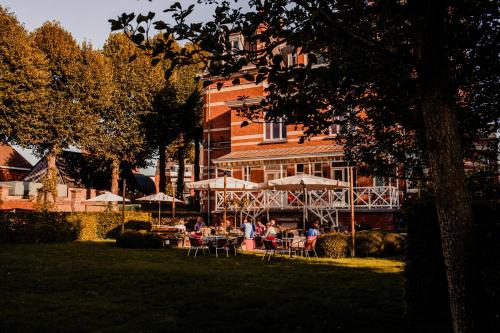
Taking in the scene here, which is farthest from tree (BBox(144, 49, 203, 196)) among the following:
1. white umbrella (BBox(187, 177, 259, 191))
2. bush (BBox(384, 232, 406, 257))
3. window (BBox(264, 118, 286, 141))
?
bush (BBox(384, 232, 406, 257))

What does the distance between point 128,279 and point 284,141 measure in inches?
804

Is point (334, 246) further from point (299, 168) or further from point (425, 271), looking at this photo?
point (299, 168)

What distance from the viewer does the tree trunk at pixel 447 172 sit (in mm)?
4297

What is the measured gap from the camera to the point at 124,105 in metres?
37.2

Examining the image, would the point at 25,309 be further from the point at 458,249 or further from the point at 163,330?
the point at 458,249

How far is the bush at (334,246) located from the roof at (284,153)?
950 centimetres

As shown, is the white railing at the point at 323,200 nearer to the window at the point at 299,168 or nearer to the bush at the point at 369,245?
the window at the point at 299,168

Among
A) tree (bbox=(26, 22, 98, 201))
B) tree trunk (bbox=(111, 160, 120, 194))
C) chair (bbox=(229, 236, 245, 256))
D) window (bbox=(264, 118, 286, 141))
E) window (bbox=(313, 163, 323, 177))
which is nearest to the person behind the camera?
chair (bbox=(229, 236, 245, 256))

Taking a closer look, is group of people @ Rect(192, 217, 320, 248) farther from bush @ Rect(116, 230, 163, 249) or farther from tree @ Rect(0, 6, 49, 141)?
tree @ Rect(0, 6, 49, 141)

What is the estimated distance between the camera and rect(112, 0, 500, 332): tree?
4359mm

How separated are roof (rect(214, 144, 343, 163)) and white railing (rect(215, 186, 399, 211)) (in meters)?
2.20

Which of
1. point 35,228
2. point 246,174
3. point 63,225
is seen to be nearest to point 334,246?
point 63,225

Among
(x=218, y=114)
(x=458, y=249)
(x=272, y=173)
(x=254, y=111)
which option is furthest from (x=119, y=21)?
(x=218, y=114)

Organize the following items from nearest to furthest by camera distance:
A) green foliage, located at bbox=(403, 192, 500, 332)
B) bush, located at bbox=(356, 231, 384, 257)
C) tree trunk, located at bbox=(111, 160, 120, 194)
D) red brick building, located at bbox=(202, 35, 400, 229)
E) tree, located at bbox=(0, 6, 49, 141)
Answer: green foliage, located at bbox=(403, 192, 500, 332)
bush, located at bbox=(356, 231, 384, 257)
red brick building, located at bbox=(202, 35, 400, 229)
tree, located at bbox=(0, 6, 49, 141)
tree trunk, located at bbox=(111, 160, 120, 194)
